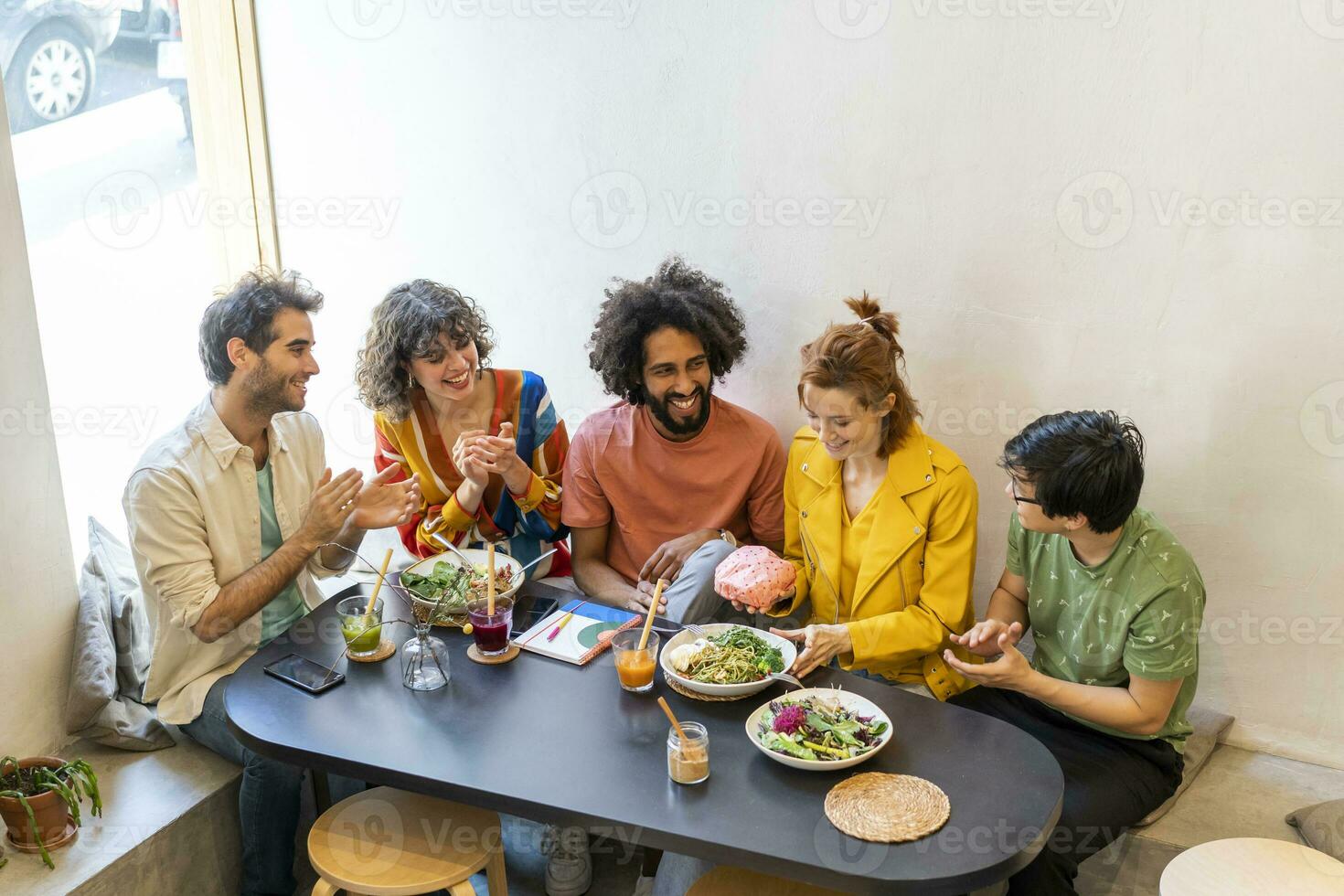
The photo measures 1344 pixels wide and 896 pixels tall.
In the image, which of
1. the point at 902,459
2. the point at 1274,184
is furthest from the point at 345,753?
the point at 1274,184

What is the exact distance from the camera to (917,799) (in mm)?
1894

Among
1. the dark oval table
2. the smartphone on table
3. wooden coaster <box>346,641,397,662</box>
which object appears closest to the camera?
the dark oval table

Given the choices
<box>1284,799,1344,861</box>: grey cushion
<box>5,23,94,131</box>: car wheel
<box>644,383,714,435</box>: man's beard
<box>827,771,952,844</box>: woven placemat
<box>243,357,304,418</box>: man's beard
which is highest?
<box>5,23,94,131</box>: car wheel

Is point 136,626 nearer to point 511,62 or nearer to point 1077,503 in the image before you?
point 511,62

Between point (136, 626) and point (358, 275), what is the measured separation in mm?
1512

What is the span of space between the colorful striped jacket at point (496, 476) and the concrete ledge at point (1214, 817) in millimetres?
1776

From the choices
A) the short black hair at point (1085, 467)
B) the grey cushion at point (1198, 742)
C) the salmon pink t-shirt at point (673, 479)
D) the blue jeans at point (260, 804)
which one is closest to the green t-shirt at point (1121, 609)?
the short black hair at point (1085, 467)

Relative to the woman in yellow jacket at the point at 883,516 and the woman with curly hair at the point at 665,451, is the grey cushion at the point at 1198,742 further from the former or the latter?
the woman with curly hair at the point at 665,451

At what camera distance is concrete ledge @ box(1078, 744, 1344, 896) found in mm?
2545

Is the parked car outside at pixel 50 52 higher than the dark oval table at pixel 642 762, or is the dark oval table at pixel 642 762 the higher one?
the parked car outside at pixel 50 52

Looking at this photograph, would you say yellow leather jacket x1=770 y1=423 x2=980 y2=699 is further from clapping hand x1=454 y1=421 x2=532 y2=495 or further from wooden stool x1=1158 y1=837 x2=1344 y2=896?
clapping hand x1=454 y1=421 x2=532 y2=495

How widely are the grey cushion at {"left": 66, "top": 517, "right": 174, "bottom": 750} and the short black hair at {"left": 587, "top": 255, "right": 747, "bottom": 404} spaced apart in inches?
57.4

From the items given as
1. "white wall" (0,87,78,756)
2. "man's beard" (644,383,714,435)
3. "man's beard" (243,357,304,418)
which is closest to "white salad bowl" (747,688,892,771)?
"man's beard" (644,383,714,435)

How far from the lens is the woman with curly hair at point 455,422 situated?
3.10 m
